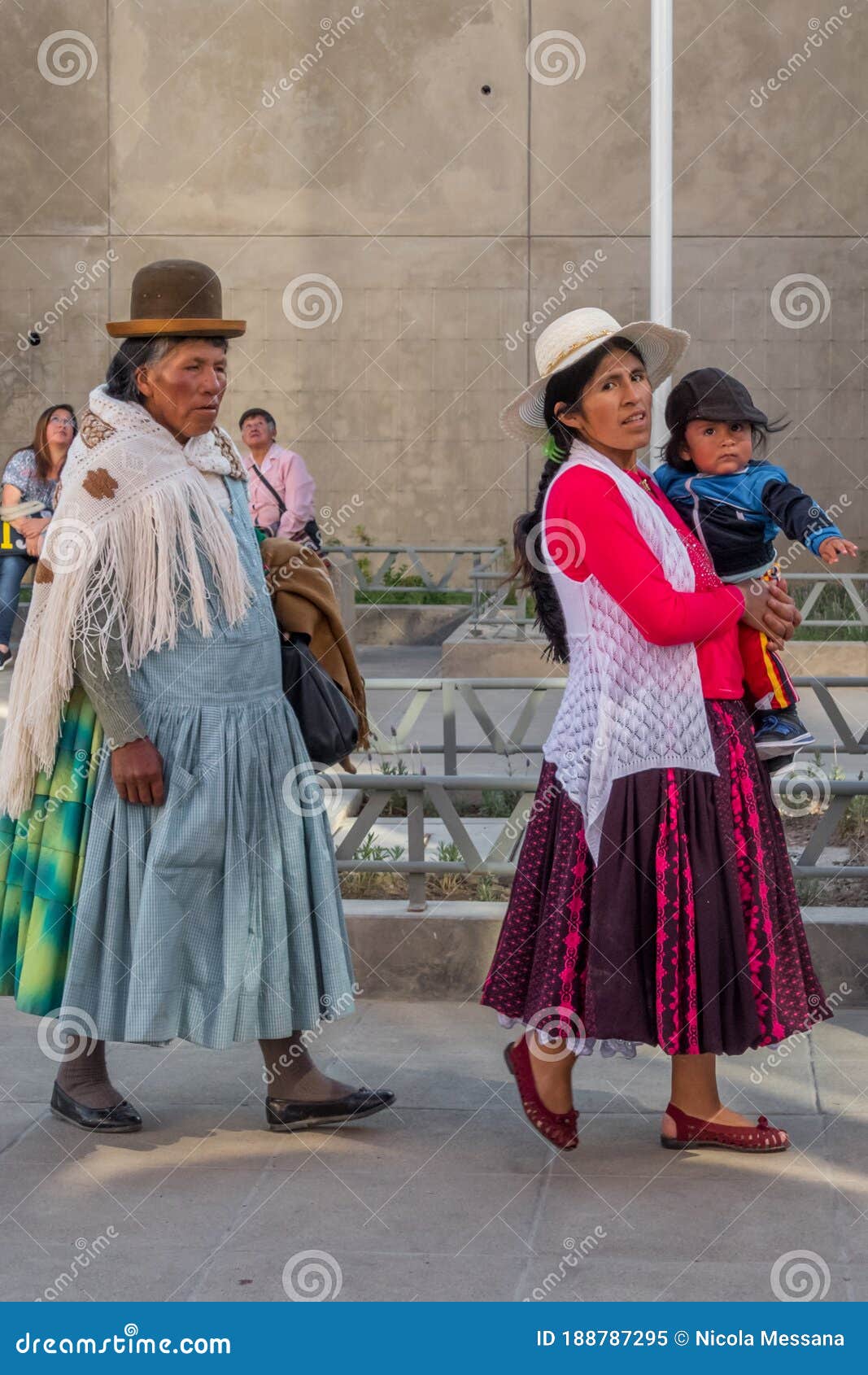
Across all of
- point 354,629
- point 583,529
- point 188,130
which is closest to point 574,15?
point 188,130

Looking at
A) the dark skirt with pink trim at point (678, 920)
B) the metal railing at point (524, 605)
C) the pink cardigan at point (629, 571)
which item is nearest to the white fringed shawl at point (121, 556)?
the pink cardigan at point (629, 571)

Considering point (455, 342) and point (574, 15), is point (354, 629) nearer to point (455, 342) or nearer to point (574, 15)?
point (455, 342)

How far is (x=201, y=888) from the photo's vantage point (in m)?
3.95

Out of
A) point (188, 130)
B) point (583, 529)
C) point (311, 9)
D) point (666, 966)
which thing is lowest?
point (666, 966)

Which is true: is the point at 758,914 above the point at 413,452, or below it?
below

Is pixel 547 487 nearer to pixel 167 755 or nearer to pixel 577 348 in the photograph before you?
pixel 577 348

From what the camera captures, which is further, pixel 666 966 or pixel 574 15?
pixel 574 15

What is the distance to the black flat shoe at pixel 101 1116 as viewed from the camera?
4055 mm

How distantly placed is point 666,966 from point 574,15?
49.3ft

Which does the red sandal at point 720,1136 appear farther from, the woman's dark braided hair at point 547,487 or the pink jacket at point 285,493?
the pink jacket at point 285,493

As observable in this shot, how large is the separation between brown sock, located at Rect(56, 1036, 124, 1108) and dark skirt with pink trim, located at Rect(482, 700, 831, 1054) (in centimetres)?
106

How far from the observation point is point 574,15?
16781mm
